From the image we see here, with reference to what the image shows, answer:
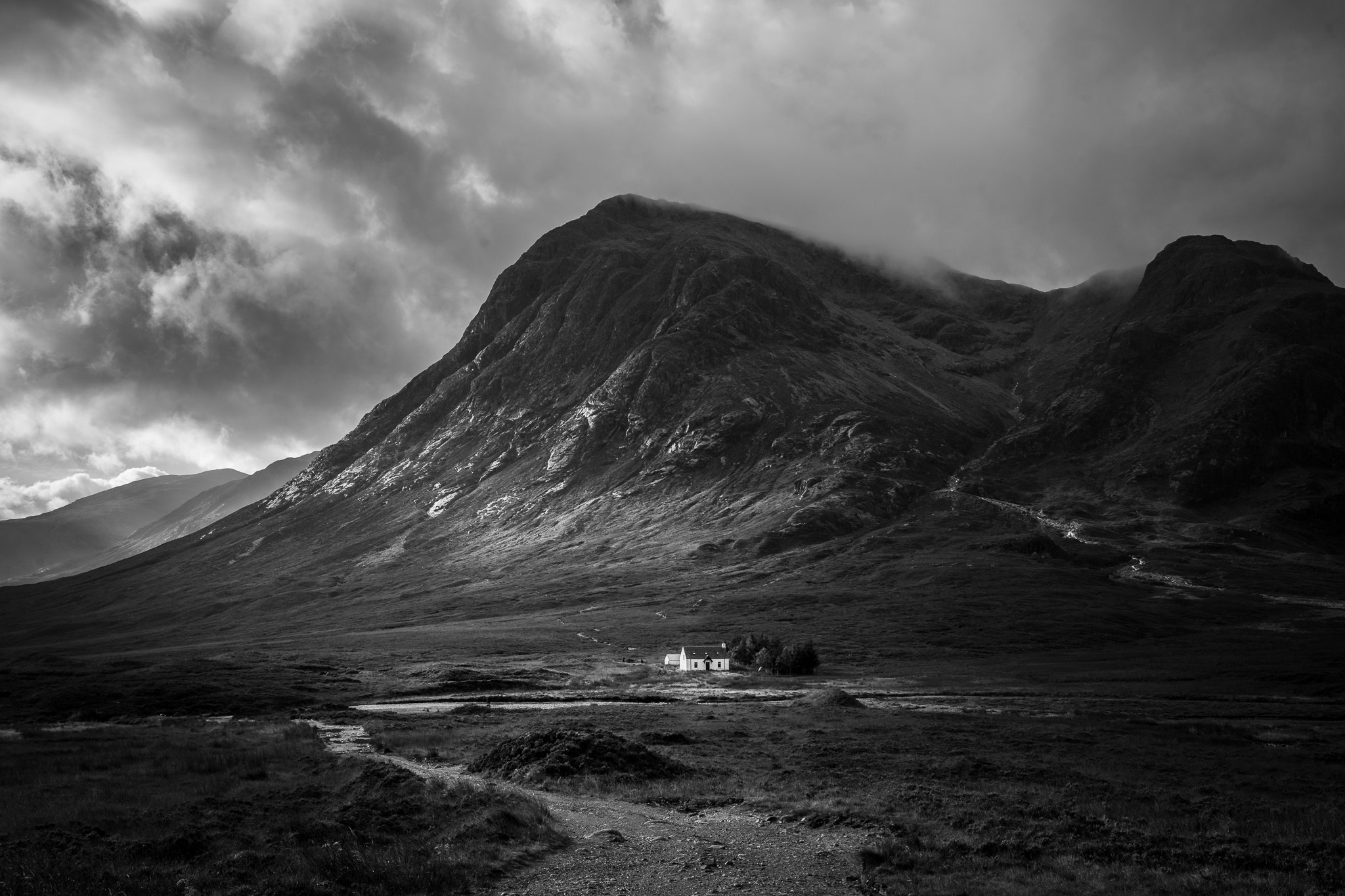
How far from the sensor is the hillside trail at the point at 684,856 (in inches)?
773

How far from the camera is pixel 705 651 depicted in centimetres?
13312

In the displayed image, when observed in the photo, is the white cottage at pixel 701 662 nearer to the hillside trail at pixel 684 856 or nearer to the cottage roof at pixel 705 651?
the cottage roof at pixel 705 651

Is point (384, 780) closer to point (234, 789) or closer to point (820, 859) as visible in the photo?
point (234, 789)

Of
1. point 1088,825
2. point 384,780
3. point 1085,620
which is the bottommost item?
point 1085,620

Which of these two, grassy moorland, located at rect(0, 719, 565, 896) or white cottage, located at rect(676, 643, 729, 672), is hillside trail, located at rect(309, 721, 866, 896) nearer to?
grassy moorland, located at rect(0, 719, 565, 896)

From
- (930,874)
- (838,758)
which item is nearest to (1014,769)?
(838,758)

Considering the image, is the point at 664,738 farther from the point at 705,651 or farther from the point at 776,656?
Answer: the point at 705,651

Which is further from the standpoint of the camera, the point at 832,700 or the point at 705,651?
the point at 705,651

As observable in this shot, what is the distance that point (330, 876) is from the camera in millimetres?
18422

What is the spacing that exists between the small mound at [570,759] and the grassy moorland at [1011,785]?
40.8 inches

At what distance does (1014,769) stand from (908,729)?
599 inches

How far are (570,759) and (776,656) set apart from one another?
8544 centimetres

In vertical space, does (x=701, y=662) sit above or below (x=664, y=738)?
below

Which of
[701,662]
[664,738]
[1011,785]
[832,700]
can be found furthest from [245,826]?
[701,662]
